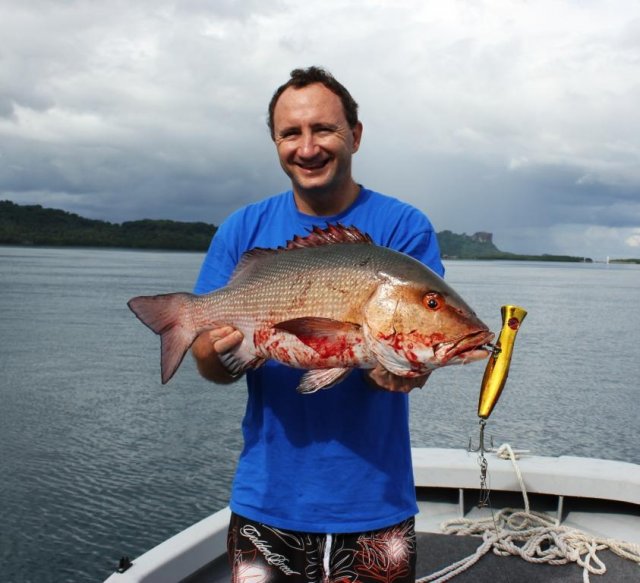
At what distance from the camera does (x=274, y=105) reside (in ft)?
10.2

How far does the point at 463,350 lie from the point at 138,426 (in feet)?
45.7

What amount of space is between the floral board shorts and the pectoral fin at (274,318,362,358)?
786 mm

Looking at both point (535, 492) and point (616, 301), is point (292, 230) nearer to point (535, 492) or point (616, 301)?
point (535, 492)

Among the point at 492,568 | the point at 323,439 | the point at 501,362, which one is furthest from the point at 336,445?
the point at 492,568

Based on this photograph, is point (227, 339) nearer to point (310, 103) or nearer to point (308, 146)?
point (308, 146)

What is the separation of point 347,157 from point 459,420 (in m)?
14.3

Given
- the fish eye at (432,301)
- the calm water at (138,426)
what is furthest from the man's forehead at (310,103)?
the calm water at (138,426)

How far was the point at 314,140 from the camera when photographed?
2908 mm

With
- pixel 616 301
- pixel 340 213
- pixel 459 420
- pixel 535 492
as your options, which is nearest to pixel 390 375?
pixel 340 213

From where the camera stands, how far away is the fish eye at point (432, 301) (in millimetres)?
2582

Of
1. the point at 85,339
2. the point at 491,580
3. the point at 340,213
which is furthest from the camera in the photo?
the point at 85,339

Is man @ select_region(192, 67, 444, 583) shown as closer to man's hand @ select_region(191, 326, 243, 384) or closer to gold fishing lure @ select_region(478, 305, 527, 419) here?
man's hand @ select_region(191, 326, 243, 384)

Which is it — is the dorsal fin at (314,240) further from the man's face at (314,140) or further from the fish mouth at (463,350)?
the fish mouth at (463,350)

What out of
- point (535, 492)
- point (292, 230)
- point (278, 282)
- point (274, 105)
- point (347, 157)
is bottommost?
point (535, 492)
